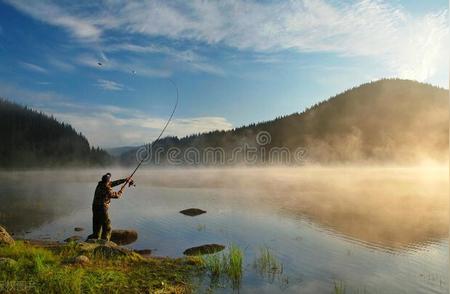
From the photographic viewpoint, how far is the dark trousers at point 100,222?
17906 mm

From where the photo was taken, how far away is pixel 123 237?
2109 cm

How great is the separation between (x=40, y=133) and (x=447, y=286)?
206603 mm

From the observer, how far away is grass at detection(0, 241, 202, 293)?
32.9 feet

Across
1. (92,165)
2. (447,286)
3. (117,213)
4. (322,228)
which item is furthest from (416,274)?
(92,165)

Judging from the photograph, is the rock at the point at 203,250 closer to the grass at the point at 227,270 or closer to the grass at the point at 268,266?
the grass at the point at 268,266

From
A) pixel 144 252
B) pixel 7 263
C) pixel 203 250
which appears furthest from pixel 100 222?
pixel 7 263

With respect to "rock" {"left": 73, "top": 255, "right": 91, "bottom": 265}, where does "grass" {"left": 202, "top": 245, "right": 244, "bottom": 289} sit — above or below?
below

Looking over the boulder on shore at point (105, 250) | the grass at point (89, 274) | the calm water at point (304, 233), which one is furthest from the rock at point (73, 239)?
the boulder on shore at point (105, 250)

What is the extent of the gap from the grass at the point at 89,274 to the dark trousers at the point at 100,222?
310cm

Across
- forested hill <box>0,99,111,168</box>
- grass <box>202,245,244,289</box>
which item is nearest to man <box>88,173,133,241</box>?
grass <box>202,245,244,289</box>

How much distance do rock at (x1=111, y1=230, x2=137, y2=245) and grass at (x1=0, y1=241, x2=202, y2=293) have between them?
18.9 ft

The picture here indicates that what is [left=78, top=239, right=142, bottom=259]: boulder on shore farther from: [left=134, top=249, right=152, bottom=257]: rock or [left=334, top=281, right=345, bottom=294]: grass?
[left=334, top=281, right=345, bottom=294]: grass

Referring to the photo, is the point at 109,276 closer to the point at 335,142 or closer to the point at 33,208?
the point at 33,208

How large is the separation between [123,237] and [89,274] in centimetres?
1006
